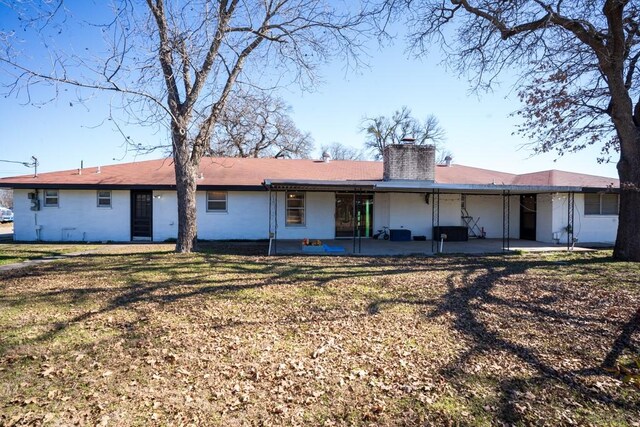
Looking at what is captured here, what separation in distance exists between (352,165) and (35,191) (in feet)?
48.4

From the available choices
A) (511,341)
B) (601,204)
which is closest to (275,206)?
(511,341)

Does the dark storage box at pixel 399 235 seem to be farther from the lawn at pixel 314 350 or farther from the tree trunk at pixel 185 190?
the tree trunk at pixel 185 190

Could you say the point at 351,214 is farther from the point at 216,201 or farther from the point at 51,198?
the point at 51,198

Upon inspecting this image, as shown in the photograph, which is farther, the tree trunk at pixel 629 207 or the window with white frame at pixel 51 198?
the window with white frame at pixel 51 198

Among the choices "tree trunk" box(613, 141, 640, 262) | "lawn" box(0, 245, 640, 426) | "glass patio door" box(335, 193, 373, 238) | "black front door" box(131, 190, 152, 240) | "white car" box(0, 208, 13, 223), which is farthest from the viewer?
"white car" box(0, 208, 13, 223)

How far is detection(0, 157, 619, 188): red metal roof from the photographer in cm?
1589

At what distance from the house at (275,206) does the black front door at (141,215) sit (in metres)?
0.04

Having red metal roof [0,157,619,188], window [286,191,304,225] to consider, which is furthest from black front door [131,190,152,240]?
window [286,191,304,225]

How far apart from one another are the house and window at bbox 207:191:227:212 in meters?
0.04

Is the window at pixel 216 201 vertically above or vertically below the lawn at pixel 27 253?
above

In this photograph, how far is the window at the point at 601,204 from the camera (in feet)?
54.9

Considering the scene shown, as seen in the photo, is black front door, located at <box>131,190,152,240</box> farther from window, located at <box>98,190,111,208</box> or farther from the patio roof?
the patio roof

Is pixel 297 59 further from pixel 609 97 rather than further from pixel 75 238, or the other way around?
pixel 75 238

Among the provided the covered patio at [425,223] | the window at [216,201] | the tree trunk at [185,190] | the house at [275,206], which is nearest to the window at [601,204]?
the house at [275,206]
